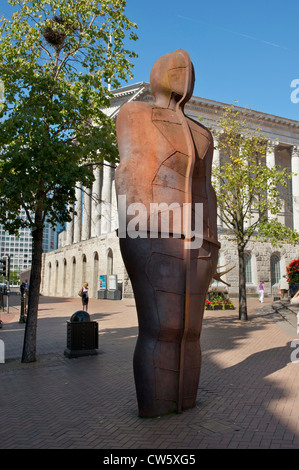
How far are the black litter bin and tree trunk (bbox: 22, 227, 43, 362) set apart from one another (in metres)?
0.99

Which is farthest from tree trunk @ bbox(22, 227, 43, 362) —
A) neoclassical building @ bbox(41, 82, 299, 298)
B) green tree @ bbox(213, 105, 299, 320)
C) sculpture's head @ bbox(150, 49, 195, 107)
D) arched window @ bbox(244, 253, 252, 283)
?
arched window @ bbox(244, 253, 252, 283)

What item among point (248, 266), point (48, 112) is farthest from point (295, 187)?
point (48, 112)

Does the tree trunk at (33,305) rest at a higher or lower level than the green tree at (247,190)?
lower

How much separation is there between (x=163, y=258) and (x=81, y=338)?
6.43m

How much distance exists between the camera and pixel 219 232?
3591 cm

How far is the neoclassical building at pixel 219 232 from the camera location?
115ft

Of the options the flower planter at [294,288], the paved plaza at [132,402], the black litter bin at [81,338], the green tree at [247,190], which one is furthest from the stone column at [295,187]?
A: the black litter bin at [81,338]

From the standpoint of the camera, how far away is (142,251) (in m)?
5.16

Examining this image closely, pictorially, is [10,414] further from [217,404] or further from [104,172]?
[104,172]

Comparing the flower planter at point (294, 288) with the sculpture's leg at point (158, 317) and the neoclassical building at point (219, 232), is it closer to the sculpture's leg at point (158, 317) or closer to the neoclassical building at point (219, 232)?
the neoclassical building at point (219, 232)

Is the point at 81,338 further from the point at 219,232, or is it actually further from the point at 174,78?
the point at 219,232

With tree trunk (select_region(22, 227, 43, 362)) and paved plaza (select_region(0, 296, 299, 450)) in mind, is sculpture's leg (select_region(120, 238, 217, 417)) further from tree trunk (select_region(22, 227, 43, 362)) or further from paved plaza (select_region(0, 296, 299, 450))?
tree trunk (select_region(22, 227, 43, 362))

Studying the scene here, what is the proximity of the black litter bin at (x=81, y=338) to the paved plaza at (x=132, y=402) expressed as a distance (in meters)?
Answer: 0.29

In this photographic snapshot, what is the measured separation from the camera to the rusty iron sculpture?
16.9ft
